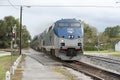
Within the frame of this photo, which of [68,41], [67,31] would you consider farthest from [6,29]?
[68,41]

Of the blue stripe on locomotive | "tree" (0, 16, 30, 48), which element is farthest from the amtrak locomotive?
"tree" (0, 16, 30, 48)

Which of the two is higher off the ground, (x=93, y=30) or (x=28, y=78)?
(x=93, y=30)

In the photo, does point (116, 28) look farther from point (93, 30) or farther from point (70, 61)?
point (70, 61)

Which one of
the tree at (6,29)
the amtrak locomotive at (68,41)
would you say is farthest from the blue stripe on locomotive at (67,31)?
the tree at (6,29)

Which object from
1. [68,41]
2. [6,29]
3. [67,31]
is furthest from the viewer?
[6,29]

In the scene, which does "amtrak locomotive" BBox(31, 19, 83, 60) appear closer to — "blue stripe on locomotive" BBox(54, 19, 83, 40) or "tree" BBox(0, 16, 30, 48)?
"blue stripe on locomotive" BBox(54, 19, 83, 40)

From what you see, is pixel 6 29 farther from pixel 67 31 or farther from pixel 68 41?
pixel 68 41

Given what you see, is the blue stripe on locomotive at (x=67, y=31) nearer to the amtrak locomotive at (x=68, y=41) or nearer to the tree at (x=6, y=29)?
the amtrak locomotive at (x=68, y=41)

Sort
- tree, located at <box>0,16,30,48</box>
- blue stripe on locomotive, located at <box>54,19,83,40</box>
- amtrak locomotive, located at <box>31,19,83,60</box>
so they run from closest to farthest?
1. amtrak locomotive, located at <box>31,19,83,60</box>
2. blue stripe on locomotive, located at <box>54,19,83,40</box>
3. tree, located at <box>0,16,30,48</box>

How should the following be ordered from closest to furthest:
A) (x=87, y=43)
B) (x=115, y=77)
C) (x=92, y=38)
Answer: (x=115, y=77) → (x=87, y=43) → (x=92, y=38)

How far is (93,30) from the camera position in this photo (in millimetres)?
143500

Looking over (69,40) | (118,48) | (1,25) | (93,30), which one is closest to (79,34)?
(69,40)

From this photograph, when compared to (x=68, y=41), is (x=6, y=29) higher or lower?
higher

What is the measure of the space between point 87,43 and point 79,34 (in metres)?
89.2
